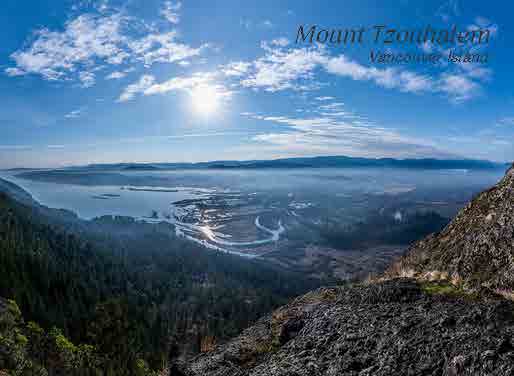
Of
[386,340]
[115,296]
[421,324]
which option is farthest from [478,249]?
[115,296]

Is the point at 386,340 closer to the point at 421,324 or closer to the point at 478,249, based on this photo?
the point at 421,324

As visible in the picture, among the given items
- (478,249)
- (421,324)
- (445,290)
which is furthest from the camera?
(478,249)

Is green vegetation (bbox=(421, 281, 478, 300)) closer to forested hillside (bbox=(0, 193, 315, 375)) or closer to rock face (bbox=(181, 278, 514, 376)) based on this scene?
rock face (bbox=(181, 278, 514, 376))

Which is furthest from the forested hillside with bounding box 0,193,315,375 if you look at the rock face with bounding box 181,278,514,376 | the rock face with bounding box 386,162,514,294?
the rock face with bounding box 386,162,514,294

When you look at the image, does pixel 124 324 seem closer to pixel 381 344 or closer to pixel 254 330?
pixel 254 330

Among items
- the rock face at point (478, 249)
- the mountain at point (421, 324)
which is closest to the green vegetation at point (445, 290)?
the mountain at point (421, 324)

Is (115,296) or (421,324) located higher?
(421,324)

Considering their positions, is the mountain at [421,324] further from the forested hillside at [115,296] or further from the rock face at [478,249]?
the forested hillside at [115,296]
